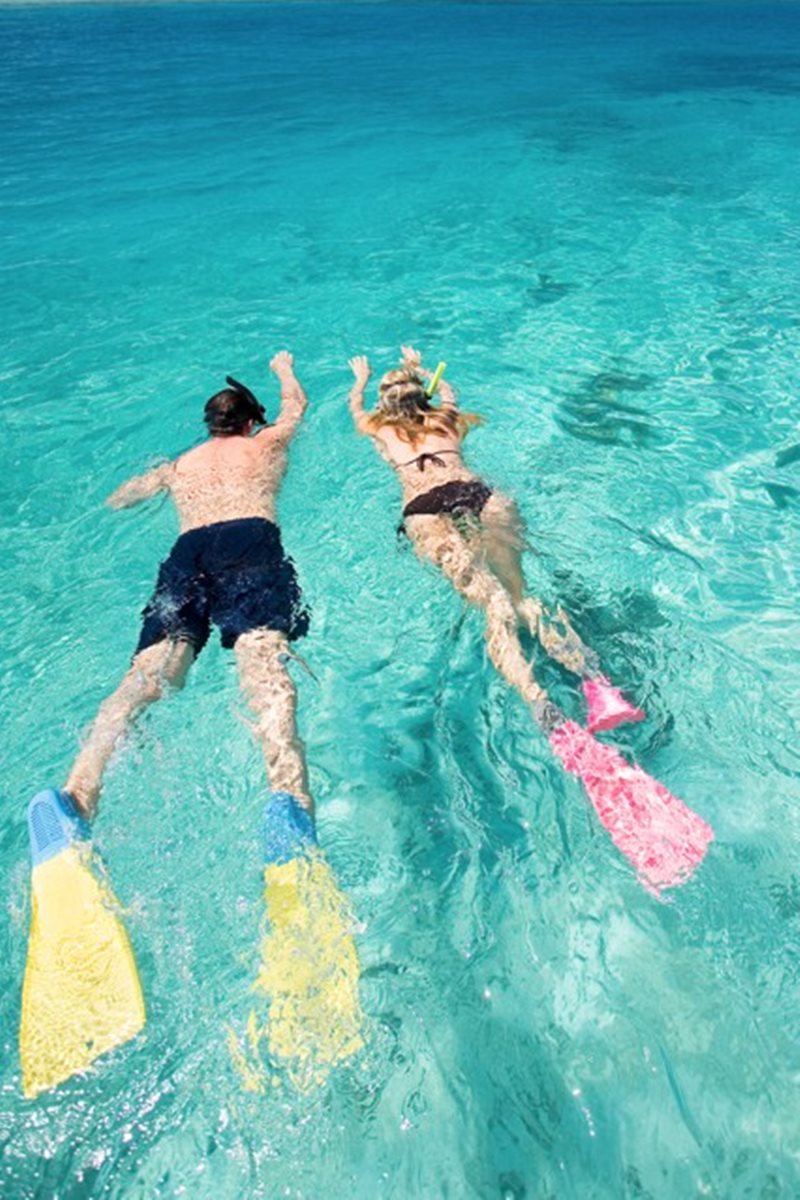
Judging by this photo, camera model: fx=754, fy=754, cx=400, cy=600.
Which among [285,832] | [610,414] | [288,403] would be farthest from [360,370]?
[285,832]

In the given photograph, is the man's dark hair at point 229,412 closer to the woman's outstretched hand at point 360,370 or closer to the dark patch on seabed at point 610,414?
the woman's outstretched hand at point 360,370

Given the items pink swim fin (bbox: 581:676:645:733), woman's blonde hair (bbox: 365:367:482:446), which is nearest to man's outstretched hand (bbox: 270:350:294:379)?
woman's blonde hair (bbox: 365:367:482:446)

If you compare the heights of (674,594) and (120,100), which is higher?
(120,100)

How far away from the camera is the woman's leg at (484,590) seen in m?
3.81

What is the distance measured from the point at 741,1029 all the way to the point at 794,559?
329 cm

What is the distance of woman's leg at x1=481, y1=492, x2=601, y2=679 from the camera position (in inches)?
158

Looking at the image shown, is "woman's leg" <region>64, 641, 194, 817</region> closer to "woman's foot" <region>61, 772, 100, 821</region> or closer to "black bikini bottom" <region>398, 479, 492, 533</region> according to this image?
"woman's foot" <region>61, 772, 100, 821</region>

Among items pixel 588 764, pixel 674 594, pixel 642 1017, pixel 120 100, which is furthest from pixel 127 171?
pixel 642 1017

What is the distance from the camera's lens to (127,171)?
45.8ft

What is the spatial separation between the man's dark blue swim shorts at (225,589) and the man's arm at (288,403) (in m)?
1.22

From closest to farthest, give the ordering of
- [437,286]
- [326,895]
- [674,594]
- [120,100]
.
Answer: [326,895] < [674,594] < [437,286] < [120,100]

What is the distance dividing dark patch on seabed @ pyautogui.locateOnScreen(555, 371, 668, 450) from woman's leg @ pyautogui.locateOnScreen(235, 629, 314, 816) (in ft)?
12.3

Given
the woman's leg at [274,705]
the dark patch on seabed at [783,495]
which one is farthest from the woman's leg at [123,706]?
the dark patch on seabed at [783,495]

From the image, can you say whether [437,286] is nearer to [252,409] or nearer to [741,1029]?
[252,409]
